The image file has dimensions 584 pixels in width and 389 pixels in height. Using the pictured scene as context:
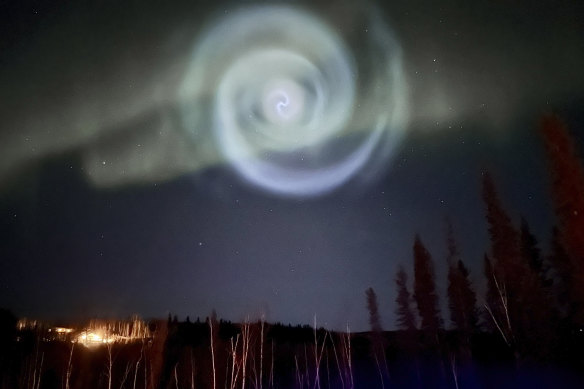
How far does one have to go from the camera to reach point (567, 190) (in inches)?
986

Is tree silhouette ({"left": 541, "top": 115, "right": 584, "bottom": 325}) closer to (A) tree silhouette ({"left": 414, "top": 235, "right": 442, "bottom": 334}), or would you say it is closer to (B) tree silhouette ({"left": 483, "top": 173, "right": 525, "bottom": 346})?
(B) tree silhouette ({"left": 483, "top": 173, "right": 525, "bottom": 346})

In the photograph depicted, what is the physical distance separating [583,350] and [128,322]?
38.1 meters

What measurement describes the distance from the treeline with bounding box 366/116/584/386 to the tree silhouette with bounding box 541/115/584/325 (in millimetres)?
46

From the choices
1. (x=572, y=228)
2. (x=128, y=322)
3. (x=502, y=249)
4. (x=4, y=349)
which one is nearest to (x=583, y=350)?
(x=502, y=249)

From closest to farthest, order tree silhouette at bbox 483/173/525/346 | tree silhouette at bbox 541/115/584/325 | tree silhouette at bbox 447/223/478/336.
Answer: tree silhouette at bbox 541/115/584/325, tree silhouette at bbox 483/173/525/346, tree silhouette at bbox 447/223/478/336

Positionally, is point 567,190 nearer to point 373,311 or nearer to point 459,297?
point 459,297

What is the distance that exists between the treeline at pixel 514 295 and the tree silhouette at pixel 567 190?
0.15ft

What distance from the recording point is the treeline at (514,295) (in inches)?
999

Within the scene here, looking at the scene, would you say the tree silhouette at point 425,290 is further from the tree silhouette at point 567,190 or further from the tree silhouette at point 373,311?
the tree silhouette at point 567,190

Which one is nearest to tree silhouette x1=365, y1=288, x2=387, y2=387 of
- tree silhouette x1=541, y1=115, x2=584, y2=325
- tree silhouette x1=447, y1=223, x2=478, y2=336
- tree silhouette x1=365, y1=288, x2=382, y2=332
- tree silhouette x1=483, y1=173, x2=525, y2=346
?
tree silhouette x1=365, y1=288, x2=382, y2=332

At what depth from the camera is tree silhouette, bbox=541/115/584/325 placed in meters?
24.0

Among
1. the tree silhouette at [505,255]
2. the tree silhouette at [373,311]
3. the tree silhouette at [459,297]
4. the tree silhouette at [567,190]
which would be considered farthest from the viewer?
the tree silhouette at [373,311]

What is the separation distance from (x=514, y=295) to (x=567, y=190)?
13.4 meters

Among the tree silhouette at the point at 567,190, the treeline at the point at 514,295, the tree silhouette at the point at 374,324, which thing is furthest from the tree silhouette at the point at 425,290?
the tree silhouette at the point at 567,190
